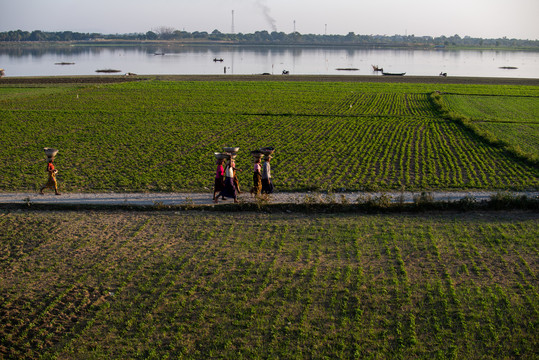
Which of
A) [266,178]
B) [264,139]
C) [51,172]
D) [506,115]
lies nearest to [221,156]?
[266,178]

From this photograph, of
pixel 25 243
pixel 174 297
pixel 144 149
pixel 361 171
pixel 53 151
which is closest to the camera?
pixel 174 297

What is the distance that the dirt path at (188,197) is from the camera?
16.8 meters

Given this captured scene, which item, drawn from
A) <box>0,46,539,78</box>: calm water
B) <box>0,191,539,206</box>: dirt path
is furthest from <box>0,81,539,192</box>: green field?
<box>0,46,539,78</box>: calm water

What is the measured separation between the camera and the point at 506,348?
9156mm

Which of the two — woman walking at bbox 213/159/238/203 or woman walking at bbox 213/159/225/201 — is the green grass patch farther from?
woman walking at bbox 213/159/225/201

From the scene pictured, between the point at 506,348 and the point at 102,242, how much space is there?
949 cm

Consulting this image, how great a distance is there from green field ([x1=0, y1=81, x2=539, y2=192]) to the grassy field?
4.12 m

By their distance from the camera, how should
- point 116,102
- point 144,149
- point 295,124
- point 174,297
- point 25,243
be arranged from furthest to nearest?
point 116,102 → point 295,124 → point 144,149 → point 25,243 → point 174,297

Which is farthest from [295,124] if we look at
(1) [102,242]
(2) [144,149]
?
(1) [102,242]

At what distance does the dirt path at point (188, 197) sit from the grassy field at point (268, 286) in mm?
998

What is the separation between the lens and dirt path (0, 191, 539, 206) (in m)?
16.8

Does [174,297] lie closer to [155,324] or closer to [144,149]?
[155,324]

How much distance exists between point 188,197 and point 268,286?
6.52m

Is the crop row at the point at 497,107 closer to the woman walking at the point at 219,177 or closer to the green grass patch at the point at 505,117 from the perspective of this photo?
the green grass patch at the point at 505,117
